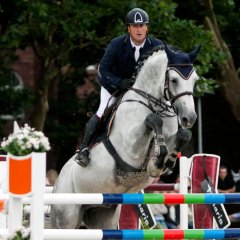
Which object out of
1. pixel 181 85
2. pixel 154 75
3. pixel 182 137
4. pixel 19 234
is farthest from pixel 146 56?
pixel 19 234

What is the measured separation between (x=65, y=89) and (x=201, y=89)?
7945 millimetres

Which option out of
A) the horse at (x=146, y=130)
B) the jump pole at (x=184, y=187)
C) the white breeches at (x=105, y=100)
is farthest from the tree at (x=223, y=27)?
the horse at (x=146, y=130)

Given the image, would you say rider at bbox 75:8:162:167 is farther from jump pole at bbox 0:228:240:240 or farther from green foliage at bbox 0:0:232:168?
green foliage at bbox 0:0:232:168

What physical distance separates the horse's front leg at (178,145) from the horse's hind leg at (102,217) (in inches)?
45.8

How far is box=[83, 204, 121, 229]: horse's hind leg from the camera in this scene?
365 inches

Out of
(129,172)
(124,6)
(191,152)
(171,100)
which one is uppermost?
(124,6)

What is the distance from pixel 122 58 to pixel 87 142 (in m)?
0.90

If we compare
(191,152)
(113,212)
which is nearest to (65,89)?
(191,152)

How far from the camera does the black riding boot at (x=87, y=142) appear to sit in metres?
8.80

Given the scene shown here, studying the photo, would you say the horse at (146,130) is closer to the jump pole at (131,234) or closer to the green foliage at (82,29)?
the jump pole at (131,234)

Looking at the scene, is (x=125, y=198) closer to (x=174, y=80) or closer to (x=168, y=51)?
(x=174, y=80)

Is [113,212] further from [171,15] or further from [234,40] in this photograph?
[234,40]

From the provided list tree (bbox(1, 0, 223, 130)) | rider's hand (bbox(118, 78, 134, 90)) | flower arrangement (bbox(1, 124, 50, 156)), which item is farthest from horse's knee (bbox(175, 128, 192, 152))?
tree (bbox(1, 0, 223, 130))

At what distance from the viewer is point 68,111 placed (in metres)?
22.8
